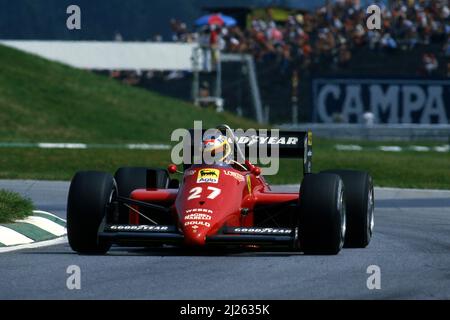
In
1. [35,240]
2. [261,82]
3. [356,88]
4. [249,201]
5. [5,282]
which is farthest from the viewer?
[261,82]

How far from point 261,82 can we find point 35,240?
32888 millimetres

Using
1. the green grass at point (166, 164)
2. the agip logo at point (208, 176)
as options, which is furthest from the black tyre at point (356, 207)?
the green grass at point (166, 164)

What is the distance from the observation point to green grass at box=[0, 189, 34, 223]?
46.2 ft

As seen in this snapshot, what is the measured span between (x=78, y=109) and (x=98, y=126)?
4.62ft

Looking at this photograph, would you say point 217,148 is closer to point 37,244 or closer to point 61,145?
point 37,244

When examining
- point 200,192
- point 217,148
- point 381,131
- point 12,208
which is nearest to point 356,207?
point 217,148

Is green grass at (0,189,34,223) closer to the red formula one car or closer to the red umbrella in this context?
the red formula one car

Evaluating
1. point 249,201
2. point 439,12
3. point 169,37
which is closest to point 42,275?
point 249,201

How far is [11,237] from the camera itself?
43.8ft

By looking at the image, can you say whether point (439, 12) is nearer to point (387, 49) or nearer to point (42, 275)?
point (387, 49)

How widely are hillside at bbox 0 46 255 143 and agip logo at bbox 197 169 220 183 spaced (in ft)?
73.1

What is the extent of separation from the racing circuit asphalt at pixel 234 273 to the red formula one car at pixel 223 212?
0.57ft

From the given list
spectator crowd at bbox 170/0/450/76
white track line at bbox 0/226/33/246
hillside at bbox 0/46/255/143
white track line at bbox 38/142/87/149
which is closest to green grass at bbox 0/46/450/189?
hillside at bbox 0/46/255/143

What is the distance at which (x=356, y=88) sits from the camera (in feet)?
142
